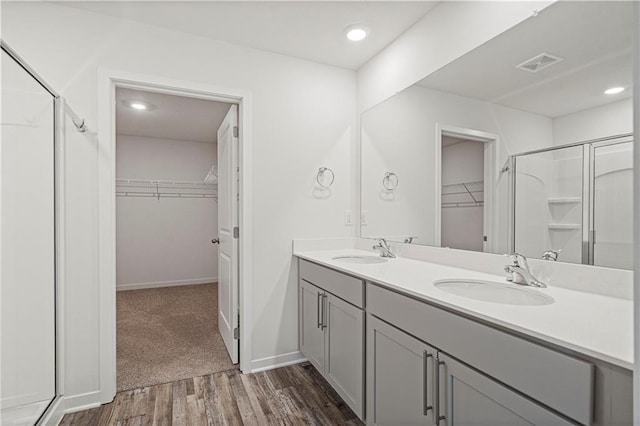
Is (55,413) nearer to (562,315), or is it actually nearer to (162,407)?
(162,407)

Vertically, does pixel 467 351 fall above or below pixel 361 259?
below

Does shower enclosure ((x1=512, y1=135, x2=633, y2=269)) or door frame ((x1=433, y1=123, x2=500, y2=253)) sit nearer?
shower enclosure ((x1=512, y1=135, x2=633, y2=269))

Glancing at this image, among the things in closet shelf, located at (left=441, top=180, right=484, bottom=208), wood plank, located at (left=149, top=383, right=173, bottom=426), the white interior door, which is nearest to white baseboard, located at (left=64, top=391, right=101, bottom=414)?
wood plank, located at (left=149, top=383, right=173, bottom=426)

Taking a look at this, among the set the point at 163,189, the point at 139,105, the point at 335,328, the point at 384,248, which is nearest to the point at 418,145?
the point at 384,248

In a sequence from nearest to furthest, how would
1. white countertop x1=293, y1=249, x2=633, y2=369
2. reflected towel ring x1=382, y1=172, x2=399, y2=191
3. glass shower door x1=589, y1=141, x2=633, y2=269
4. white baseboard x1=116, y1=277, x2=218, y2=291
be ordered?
white countertop x1=293, y1=249, x2=633, y2=369 → glass shower door x1=589, y1=141, x2=633, y2=269 → reflected towel ring x1=382, y1=172, x2=399, y2=191 → white baseboard x1=116, y1=277, x2=218, y2=291

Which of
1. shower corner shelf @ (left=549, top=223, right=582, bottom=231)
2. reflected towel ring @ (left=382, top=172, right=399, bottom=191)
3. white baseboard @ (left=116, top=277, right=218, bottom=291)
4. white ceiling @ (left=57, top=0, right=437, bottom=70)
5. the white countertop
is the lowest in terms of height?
white baseboard @ (left=116, top=277, right=218, bottom=291)

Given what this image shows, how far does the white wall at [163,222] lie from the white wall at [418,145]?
3556mm

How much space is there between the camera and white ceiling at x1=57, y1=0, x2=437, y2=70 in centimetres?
195

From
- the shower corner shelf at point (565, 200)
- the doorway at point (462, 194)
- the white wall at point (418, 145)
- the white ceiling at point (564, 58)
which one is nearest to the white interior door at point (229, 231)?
the white wall at point (418, 145)

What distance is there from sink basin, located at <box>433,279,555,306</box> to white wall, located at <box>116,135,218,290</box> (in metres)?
4.61

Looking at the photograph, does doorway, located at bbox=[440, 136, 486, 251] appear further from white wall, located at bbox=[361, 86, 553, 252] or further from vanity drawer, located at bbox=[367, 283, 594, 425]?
vanity drawer, located at bbox=[367, 283, 594, 425]

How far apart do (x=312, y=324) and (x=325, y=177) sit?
1.14 meters

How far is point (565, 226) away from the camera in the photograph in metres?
1.38

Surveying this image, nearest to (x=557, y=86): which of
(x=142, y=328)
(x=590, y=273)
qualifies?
(x=590, y=273)
